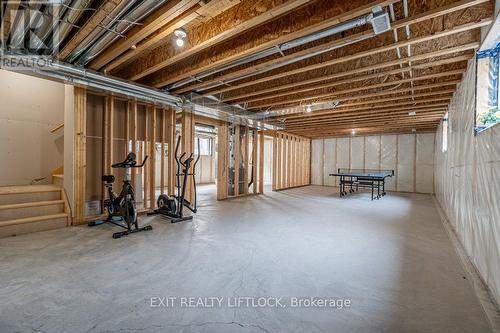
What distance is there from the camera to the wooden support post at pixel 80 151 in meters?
3.69

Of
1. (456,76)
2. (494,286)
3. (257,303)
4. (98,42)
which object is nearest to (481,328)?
(494,286)

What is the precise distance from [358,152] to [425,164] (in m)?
2.29

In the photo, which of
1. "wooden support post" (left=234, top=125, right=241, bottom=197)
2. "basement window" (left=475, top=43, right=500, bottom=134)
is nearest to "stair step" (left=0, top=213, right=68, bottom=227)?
"wooden support post" (left=234, top=125, right=241, bottom=197)

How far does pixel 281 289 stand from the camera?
6.27 feet

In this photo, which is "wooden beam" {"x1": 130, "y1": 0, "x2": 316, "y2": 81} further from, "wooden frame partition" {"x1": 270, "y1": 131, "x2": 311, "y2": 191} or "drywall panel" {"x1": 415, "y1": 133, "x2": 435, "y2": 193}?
"drywall panel" {"x1": 415, "y1": 133, "x2": 435, "y2": 193}

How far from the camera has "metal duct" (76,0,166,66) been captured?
2.12 m

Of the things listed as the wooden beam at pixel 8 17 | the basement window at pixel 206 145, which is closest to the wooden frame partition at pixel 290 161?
the basement window at pixel 206 145

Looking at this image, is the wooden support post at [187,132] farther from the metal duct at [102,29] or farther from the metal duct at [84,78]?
the metal duct at [102,29]

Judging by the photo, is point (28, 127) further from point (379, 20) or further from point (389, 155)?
point (389, 155)

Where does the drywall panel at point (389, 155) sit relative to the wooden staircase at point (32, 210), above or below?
above

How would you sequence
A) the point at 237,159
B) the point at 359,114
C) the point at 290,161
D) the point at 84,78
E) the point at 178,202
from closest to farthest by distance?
the point at 84,78
the point at 178,202
the point at 359,114
the point at 237,159
the point at 290,161

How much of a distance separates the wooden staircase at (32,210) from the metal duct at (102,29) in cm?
214

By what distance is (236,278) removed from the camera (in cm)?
208

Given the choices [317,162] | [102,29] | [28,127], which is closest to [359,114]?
[317,162]
